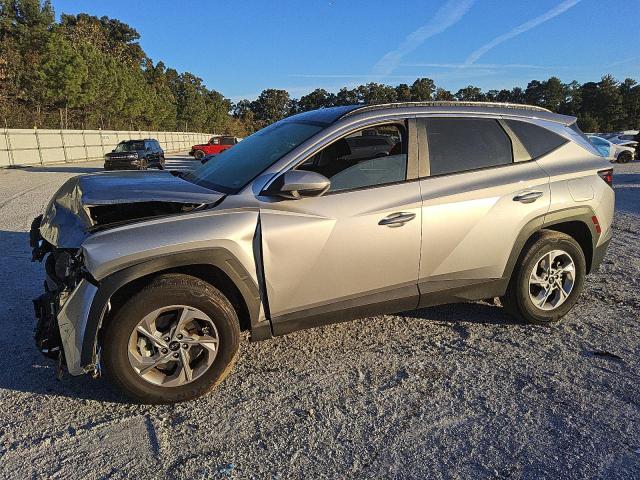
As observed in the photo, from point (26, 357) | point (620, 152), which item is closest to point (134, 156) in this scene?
point (26, 357)

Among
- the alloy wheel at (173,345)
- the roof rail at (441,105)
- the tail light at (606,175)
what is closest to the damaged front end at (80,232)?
the alloy wheel at (173,345)

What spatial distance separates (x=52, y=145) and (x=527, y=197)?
32.8 m

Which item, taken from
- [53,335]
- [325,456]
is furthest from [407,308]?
[53,335]

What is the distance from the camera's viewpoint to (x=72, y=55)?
33.6 m

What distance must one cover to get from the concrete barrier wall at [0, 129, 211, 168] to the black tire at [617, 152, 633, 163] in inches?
1331

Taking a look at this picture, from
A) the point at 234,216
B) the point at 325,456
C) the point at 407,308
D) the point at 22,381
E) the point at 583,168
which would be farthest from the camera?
the point at 583,168

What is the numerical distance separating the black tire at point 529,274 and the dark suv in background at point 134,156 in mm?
18446

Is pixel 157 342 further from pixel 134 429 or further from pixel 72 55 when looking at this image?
pixel 72 55

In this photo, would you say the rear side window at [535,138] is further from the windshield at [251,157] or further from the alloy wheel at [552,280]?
the windshield at [251,157]

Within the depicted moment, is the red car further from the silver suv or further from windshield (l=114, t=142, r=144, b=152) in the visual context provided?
the silver suv

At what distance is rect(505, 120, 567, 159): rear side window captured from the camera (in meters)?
4.00

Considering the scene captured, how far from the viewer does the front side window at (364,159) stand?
337 centimetres

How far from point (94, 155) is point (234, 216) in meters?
37.5

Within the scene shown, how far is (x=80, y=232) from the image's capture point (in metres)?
2.89
